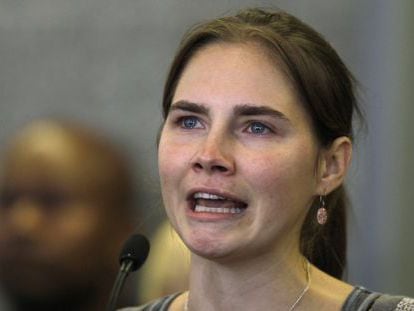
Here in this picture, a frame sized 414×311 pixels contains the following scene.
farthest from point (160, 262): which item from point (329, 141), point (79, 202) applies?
point (329, 141)

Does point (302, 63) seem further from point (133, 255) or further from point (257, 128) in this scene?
point (133, 255)

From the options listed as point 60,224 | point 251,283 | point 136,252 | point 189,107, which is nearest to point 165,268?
point 60,224

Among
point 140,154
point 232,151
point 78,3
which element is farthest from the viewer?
point 78,3

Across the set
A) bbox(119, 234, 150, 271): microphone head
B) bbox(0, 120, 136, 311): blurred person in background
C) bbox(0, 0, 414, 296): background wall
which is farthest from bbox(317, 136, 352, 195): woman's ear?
bbox(0, 0, 414, 296): background wall

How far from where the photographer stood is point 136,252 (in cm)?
216

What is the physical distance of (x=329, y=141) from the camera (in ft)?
6.88

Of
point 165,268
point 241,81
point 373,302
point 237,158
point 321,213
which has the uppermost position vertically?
point 241,81

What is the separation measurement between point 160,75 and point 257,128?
143 cm

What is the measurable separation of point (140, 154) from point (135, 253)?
0.97 meters

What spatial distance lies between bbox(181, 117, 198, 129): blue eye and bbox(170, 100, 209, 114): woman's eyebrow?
2 centimetres

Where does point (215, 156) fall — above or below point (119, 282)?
above

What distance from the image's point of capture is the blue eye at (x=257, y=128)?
1968 mm

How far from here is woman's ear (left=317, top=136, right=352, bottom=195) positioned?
209 centimetres

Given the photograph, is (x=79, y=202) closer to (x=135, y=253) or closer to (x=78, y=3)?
(x=135, y=253)
